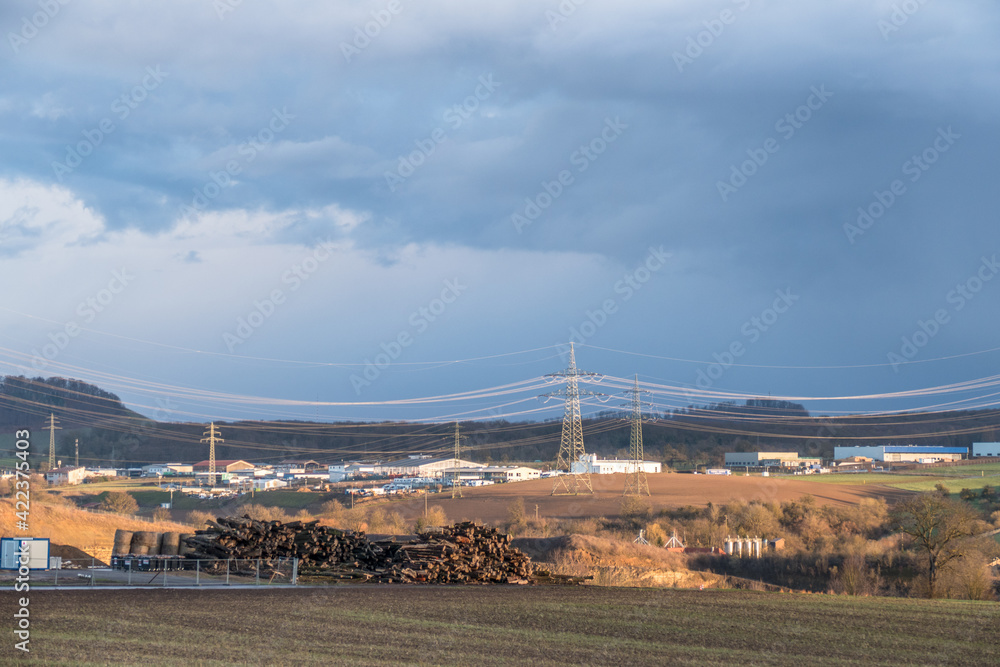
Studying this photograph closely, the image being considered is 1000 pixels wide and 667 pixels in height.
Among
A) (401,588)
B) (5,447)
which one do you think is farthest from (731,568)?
(5,447)

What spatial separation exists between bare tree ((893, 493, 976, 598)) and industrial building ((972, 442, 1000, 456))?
10850cm

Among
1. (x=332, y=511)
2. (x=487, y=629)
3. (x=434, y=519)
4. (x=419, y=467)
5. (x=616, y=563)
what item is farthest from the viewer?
(x=419, y=467)

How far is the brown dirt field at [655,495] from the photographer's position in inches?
2849

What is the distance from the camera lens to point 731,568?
4462cm

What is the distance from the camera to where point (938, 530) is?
43281 millimetres

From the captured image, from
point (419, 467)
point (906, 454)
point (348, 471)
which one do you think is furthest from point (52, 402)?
point (906, 454)

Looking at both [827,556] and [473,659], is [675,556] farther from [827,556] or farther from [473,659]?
[473,659]

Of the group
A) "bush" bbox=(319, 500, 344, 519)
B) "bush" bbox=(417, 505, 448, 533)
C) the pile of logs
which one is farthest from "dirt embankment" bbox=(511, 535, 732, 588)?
"bush" bbox=(319, 500, 344, 519)

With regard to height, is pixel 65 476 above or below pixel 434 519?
above

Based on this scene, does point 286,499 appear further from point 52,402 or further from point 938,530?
point 52,402

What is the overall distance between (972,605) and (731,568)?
22.1 metres

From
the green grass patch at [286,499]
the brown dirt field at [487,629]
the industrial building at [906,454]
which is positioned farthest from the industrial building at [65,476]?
the industrial building at [906,454]

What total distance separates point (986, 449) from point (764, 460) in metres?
37.6

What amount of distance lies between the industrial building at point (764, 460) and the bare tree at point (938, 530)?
8776 centimetres
